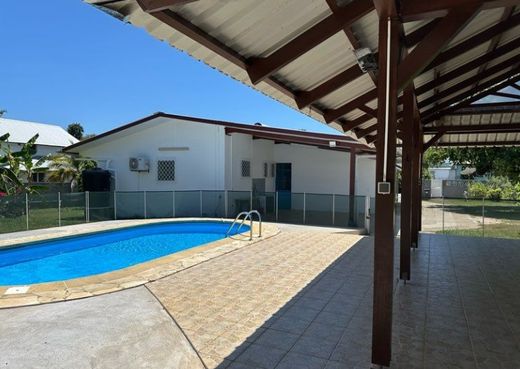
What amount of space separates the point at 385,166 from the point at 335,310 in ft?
8.21

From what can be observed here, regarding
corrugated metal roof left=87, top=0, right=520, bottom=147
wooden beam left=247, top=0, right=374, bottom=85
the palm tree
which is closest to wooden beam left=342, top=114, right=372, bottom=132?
corrugated metal roof left=87, top=0, right=520, bottom=147

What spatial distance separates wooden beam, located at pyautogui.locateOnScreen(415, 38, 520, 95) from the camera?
5402 millimetres

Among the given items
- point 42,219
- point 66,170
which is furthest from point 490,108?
point 66,170

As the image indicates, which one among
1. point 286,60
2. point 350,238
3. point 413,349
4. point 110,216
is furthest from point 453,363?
point 110,216

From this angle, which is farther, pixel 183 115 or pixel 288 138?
pixel 183 115

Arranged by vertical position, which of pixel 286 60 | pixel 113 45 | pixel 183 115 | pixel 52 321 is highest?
pixel 113 45

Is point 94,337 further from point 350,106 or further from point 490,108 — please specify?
point 490,108

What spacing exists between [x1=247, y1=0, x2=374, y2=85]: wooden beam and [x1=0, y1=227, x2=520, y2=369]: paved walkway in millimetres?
2876

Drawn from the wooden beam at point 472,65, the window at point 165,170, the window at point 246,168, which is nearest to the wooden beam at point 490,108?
the wooden beam at point 472,65

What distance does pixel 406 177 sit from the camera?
5.77 metres

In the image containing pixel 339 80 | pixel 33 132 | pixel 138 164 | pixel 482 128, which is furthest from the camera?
pixel 33 132

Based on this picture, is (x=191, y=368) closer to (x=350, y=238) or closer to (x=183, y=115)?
(x=350, y=238)

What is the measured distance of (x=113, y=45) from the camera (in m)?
20.2

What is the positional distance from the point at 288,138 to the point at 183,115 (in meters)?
4.96
